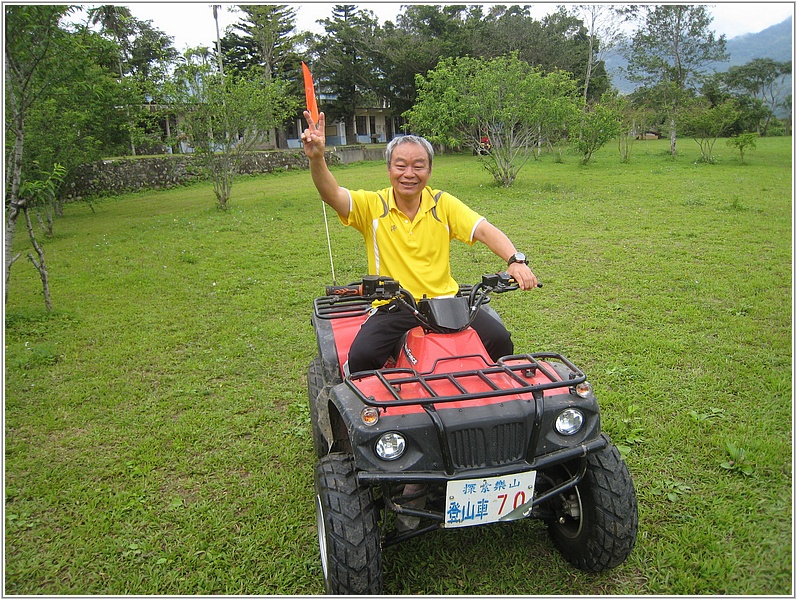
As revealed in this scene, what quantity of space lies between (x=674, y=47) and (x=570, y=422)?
32.5m

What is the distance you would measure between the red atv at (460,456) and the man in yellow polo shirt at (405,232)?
281mm

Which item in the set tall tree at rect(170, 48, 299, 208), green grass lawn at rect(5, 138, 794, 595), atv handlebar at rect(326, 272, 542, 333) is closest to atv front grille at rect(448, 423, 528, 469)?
atv handlebar at rect(326, 272, 542, 333)

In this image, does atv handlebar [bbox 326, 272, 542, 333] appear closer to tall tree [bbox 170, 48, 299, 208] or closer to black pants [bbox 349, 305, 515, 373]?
black pants [bbox 349, 305, 515, 373]

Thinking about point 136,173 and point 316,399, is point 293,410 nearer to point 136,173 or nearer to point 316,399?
point 316,399

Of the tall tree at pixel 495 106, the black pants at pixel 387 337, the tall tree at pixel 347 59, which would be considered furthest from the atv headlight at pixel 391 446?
the tall tree at pixel 347 59

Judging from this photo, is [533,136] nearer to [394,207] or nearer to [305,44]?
[394,207]

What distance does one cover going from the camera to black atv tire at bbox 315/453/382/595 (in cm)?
233

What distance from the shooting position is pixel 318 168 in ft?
10.2

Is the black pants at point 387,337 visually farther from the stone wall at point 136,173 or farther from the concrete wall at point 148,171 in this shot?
the stone wall at point 136,173

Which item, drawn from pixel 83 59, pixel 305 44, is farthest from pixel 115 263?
pixel 305 44

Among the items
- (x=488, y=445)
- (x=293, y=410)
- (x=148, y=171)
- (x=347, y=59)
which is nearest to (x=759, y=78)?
(x=347, y=59)

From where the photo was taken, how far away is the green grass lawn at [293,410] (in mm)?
2816

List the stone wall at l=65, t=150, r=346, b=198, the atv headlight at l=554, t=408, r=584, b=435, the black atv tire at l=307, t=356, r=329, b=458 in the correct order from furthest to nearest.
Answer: the stone wall at l=65, t=150, r=346, b=198 < the black atv tire at l=307, t=356, r=329, b=458 < the atv headlight at l=554, t=408, r=584, b=435

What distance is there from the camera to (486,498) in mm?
2348
